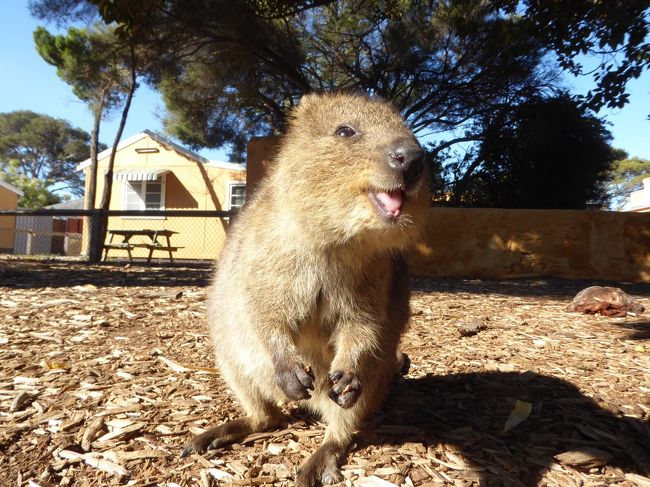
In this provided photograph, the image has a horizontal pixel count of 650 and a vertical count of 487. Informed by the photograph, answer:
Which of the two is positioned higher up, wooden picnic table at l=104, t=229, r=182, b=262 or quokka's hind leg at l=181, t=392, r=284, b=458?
wooden picnic table at l=104, t=229, r=182, b=262

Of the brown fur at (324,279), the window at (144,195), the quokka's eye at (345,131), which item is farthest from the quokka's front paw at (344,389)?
the window at (144,195)

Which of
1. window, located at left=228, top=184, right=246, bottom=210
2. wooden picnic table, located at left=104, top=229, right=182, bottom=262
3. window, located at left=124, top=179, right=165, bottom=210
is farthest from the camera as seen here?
window, located at left=124, top=179, right=165, bottom=210

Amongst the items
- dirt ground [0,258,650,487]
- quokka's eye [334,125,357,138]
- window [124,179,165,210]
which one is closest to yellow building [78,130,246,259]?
window [124,179,165,210]

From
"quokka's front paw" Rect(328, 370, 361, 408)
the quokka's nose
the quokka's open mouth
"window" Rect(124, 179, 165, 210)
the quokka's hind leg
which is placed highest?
"window" Rect(124, 179, 165, 210)

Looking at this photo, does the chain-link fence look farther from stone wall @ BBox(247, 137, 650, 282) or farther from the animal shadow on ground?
the animal shadow on ground

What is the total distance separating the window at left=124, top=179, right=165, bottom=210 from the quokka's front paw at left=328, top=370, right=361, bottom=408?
18370 mm

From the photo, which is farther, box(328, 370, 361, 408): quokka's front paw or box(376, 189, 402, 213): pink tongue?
box(328, 370, 361, 408): quokka's front paw

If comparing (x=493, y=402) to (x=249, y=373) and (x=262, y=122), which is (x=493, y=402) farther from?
(x=262, y=122)

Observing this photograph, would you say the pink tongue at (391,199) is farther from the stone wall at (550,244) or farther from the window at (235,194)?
the window at (235,194)

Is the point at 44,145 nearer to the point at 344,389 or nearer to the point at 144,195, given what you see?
the point at 144,195

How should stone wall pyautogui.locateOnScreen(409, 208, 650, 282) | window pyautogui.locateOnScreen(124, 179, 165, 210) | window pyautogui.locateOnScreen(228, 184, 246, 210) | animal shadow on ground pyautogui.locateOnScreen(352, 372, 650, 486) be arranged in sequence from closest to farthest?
animal shadow on ground pyautogui.locateOnScreen(352, 372, 650, 486)
stone wall pyautogui.locateOnScreen(409, 208, 650, 282)
window pyautogui.locateOnScreen(228, 184, 246, 210)
window pyautogui.locateOnScreen(124, 179, 165, 210)

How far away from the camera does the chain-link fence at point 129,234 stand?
1184cm

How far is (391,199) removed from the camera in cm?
215

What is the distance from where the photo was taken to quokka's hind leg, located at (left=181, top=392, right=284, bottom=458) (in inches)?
96.8
